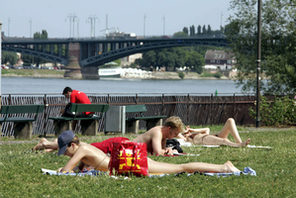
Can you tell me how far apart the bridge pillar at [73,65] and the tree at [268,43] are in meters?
69.8

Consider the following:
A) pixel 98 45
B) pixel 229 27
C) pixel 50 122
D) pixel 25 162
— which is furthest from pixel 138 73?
pixel 25 162

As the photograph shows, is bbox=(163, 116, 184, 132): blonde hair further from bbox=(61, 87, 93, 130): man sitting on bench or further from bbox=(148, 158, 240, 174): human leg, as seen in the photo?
bbox=(61, 87, 93, 130): man sitting on bench

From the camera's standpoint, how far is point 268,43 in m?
30.3

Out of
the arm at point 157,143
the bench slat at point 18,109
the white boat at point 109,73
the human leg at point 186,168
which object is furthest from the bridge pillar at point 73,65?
the human leg at point 186,168

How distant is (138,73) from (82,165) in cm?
13341

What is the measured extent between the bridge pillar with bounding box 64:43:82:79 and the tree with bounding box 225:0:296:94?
69.8 m

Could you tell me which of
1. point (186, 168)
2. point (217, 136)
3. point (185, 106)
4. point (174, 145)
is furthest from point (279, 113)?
point (186, 168)

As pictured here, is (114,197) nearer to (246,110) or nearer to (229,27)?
(246,110)

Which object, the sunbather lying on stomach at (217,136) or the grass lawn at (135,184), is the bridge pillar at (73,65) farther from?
the grass lawn at (135,184)

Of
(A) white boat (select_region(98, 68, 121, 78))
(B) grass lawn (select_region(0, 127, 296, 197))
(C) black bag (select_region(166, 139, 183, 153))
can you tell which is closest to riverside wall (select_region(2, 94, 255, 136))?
(C) black bag (select_region(166, 139, 183, 153))

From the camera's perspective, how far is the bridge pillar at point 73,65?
329ft

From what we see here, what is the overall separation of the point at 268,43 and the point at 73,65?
2886 inches

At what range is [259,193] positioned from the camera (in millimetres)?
7000

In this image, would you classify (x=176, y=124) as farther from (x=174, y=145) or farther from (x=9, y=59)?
(x=9, y=59)
